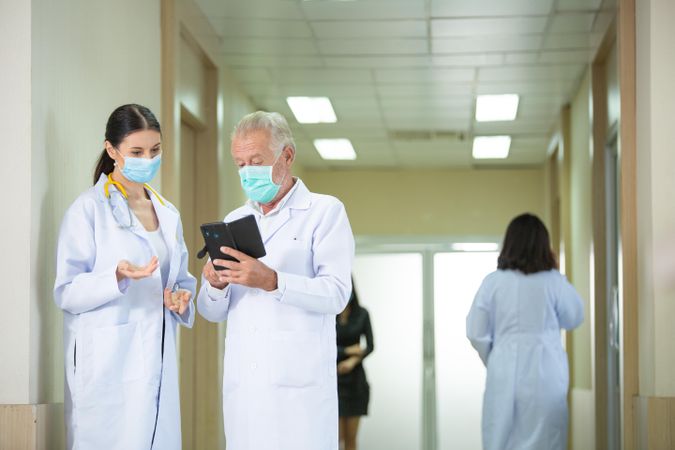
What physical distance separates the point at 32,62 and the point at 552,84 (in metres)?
5.59

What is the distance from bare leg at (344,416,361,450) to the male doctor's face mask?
4.27 meters

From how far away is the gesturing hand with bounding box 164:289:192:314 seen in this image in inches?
129

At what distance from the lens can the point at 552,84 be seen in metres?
8.33

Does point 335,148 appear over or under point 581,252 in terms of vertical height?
over

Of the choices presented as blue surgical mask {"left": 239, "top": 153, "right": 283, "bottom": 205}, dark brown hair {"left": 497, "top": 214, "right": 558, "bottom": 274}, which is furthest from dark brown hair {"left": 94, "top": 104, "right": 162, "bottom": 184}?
dark brown hair {"left": 497, "top": 214, "right": 558, "bottom": 274}

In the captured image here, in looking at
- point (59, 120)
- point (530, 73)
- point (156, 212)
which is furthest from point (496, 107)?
point (156, 212)

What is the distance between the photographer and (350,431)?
7309 mm

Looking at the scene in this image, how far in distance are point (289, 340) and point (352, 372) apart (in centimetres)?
435

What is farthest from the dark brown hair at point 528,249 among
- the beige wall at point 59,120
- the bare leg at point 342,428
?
the bare leg at point 342,428

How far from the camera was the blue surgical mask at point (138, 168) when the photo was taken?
3.31m

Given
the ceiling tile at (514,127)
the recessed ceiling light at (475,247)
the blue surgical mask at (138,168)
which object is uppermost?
the ceiling tile at (514,127)

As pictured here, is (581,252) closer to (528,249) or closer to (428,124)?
(428,124)

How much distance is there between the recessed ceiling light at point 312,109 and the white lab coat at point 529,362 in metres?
3.83

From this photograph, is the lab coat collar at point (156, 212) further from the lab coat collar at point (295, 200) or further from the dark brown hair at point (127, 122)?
the lab coat collar at point (295, 200)
